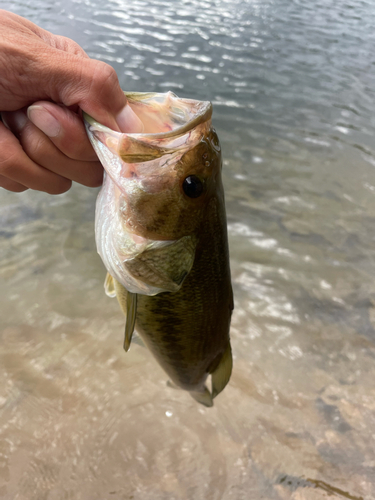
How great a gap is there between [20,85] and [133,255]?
693mm

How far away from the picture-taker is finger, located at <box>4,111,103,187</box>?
133 cm

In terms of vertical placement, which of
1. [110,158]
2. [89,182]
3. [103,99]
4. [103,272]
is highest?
[103,99]

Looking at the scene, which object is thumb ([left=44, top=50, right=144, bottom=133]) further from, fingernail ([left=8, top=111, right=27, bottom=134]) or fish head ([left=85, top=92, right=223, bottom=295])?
fingernail ([left=8, top=111, right=27, bottom=134])

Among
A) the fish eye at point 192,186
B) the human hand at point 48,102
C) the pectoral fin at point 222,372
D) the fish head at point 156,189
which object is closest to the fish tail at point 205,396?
the pectoral fin at point 222,372

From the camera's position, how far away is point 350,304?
11.1 feet

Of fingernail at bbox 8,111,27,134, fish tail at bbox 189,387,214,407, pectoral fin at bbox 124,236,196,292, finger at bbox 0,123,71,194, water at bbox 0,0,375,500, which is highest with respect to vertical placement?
fingernail at bbox 8,111,27,134

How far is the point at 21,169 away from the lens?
4.53 ft

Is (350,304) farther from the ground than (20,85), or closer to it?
closer to it

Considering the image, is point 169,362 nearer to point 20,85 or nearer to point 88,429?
point 88,429

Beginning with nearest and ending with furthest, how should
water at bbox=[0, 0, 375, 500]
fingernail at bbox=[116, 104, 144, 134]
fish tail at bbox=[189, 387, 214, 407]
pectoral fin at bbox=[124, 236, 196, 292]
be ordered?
1. fingernail at bbox=[116, 104, 144, 134]
2. pectoral fin at bbox=[124, 236, 196, 292]
3. fish tail at bbox=[189, 387, 214, 407]
4. water at bbox=[0, 0, 375, 500]

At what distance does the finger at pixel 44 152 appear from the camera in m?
1.33

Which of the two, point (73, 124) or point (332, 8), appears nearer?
point (73, 124)

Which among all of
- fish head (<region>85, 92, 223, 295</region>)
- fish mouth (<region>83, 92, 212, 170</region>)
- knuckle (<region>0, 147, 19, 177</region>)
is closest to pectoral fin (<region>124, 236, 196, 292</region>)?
fish head (<region>85, 92, 223, 295</region>)

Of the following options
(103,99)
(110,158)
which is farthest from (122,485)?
(103,99)
